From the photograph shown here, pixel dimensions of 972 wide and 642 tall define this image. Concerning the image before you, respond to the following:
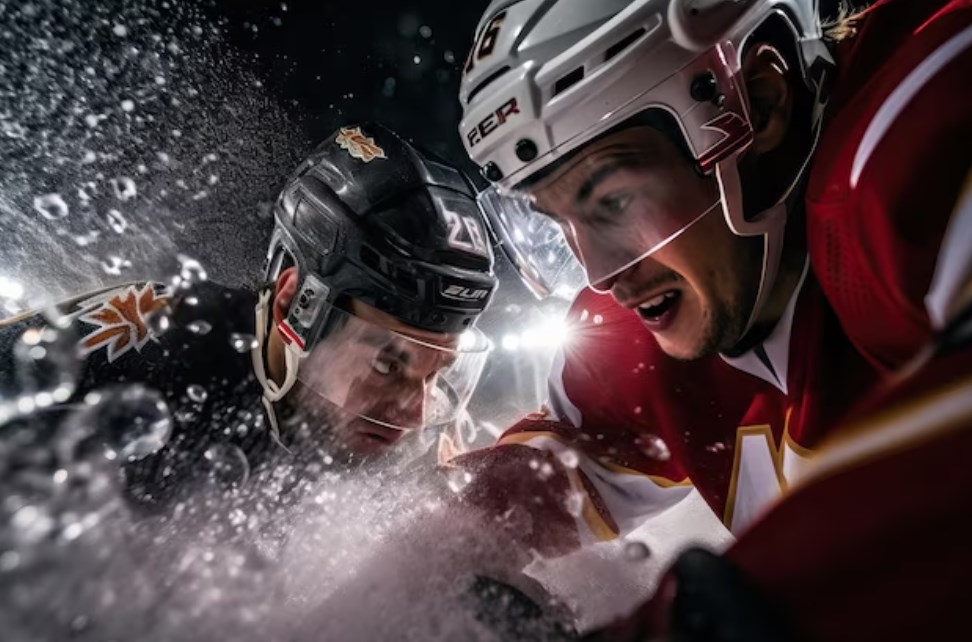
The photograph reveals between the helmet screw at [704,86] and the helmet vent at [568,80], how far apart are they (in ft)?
1.21

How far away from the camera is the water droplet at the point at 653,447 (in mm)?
2738

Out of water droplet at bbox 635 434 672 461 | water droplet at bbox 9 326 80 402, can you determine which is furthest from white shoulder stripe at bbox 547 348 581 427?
water droplet at bbox 9 326 80 402

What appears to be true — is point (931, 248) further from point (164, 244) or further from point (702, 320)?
point (164, 244)

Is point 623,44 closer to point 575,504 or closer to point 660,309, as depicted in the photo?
point 660,309

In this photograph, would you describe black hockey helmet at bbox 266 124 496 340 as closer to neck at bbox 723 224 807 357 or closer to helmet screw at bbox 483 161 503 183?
helmet screw at bbox 483 161 503 183

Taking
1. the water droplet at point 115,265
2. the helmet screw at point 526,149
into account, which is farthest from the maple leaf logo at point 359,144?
the water droplet at point 115,265

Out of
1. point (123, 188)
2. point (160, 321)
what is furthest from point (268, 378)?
point (123, 188)

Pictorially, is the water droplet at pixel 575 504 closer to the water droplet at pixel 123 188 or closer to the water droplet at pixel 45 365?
the water droplet at pixel 45 365

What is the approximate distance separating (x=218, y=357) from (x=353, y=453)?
897 mm

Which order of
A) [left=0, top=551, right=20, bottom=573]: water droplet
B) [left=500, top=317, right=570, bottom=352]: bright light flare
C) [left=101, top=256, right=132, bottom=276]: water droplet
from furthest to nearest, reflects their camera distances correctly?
[left=101, top=256, right=132, bottom=276]: water droplet, [left=500, top=317, right=570, bottom=352]: bright light flare, [left=0, top=551, right=20, bottom=573]: water droplet

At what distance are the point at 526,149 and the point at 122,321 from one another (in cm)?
225

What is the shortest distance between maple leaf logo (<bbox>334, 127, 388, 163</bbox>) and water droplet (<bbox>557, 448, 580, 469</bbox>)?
1926mm

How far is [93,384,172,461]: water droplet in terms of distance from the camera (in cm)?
233

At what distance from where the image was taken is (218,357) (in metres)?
2.88
